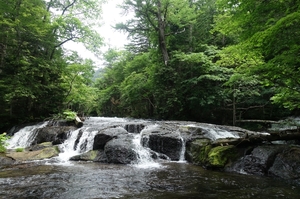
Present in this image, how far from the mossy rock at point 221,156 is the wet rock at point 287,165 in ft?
4.36

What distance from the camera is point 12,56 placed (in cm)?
1510

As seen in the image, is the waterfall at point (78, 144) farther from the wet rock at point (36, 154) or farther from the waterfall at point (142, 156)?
the waterfall at point (142, 156)

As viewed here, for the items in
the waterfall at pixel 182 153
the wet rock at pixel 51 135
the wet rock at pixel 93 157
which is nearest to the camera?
the wet rock at pixel 93 157

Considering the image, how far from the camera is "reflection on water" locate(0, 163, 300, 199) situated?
4.65 m

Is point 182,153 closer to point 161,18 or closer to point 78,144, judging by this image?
point 78,144

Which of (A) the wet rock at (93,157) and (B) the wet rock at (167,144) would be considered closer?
(A) the wet rock at (93,157)

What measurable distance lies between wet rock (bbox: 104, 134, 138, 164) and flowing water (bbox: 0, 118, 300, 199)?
434 millimetres

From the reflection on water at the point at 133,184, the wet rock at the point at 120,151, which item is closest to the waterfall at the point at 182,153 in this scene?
the reflection on water at the point at 133,184

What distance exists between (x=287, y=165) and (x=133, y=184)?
4.78 metres

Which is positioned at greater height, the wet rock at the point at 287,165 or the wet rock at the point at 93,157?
the wet rock at the point at 287,165

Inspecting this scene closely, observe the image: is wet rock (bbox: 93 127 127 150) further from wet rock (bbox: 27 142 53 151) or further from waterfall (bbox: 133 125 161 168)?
wet rock (bbox: 27 142 53 151)

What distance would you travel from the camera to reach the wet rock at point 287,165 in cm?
603

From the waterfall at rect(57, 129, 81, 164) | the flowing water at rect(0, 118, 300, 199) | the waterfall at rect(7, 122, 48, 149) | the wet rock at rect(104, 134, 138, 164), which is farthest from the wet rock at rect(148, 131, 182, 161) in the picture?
the waterfall at rect(7, 122, 48, 149)

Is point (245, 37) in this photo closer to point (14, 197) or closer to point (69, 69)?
point (14, 197)
